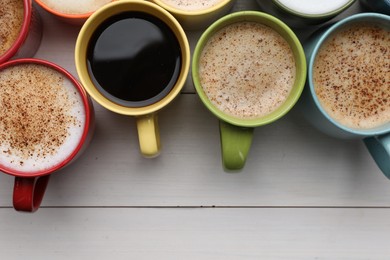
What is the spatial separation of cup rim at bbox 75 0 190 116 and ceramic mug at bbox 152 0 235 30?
0.05 ft

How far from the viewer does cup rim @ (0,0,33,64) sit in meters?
0.66

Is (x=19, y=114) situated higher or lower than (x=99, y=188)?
higher

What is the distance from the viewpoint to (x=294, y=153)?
75 centimetres

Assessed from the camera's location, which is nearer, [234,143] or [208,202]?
[234,143]

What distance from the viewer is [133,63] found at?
2.26 feet

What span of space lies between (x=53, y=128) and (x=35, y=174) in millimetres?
70

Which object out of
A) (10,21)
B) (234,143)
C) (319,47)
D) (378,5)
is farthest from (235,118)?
→ (10,21)

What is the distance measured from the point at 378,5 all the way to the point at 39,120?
19.7 inches

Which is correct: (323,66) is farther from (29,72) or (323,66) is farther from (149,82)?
(29,72)

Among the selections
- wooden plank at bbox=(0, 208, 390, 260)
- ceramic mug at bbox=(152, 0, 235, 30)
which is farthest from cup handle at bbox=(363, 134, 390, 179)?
ceramic mug at bbox=(152, 0, 235, 30)

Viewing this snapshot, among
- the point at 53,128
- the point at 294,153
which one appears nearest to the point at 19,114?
the point at 53,128

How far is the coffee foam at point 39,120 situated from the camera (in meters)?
0.68

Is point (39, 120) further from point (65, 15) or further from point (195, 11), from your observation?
point (195, 11)

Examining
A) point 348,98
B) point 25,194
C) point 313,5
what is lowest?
point 25,194
